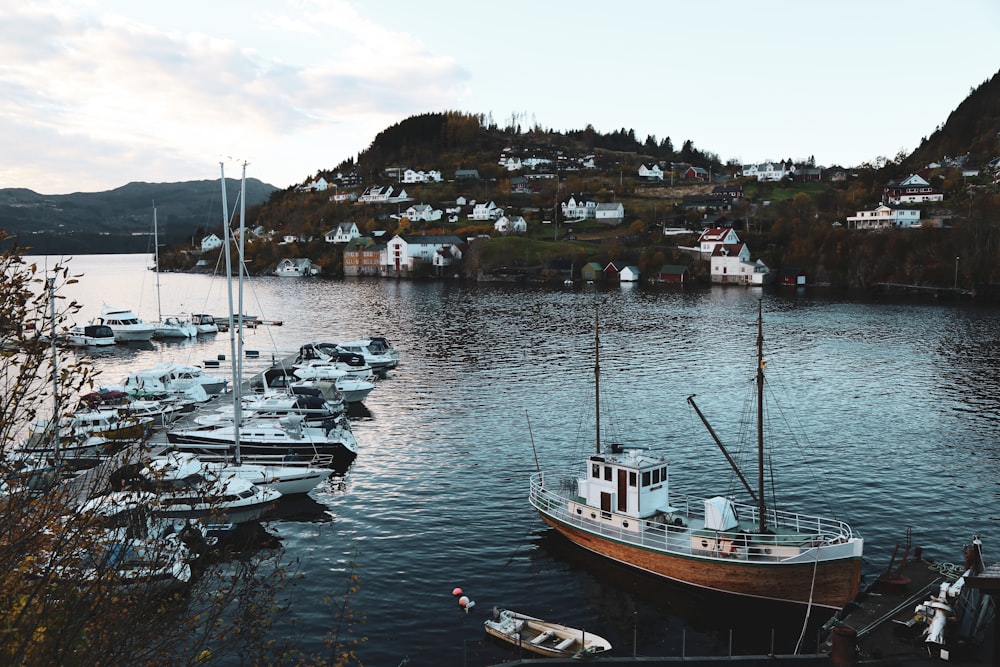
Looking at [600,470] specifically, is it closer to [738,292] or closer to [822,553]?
[822,553]

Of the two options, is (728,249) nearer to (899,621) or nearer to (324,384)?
(324,384)

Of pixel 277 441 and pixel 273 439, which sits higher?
pixel 273 439

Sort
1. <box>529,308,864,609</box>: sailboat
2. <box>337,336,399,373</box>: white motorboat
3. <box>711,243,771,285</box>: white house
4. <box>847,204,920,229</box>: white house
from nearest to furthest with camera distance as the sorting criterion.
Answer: <box>529,308,864,609</box>: sailboat → <box>337,336,399,373</box>: white motorboat → <box>711,243,771,285</box>: white house → <box>847,204,920,229</box>: white house

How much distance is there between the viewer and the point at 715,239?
194 meters

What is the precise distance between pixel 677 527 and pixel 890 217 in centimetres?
17752

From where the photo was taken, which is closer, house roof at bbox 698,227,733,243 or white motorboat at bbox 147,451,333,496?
white motorboat at bbox 147,451,333,496

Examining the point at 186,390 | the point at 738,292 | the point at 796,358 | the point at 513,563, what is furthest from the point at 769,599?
the point at 738,292

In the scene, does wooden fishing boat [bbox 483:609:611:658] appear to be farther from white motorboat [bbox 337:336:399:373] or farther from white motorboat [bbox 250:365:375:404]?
white motorboat [bbox 337:336:399:373]

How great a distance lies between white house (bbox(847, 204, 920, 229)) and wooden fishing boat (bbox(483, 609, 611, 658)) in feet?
588

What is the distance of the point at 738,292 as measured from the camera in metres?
166

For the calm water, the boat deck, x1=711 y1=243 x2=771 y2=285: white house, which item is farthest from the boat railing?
x1=711 y1=243 x2=771 y2=285: white house

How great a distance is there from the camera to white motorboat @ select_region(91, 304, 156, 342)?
109375 mm

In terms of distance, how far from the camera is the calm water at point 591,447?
31422 millimetres

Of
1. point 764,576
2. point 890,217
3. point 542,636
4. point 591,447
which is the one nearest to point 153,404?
point 591,447
